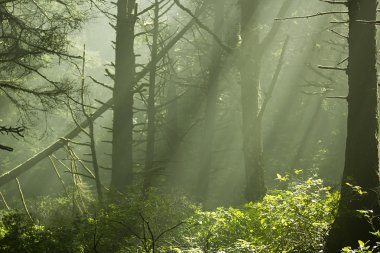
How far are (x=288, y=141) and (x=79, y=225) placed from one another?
1871 cm

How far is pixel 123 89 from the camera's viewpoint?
10.3m

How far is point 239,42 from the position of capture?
9.85 metres

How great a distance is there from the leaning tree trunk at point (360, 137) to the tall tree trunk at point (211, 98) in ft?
36.1

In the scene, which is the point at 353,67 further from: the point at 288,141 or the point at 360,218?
the point at 288,141

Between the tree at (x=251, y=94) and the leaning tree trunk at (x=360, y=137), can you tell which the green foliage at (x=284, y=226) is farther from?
the tree at (x=251, y=94)

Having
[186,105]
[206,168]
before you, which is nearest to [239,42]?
[206,168]

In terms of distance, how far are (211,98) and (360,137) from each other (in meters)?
11.9

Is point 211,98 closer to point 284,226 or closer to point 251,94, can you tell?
point 251,94

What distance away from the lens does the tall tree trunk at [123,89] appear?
10.3m

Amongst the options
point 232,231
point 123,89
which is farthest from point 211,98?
point 232,231

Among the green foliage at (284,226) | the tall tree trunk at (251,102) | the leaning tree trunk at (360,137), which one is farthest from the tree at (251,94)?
the leaning tree trunk at (360,137)

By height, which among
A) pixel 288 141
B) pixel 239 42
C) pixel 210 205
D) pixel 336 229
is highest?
pixel 239 42

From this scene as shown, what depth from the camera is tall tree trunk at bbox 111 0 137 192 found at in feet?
33.8

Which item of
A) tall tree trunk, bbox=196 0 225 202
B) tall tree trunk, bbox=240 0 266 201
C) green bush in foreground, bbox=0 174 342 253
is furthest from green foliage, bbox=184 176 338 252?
tall tree trunk, bbox=196 0 225 202
